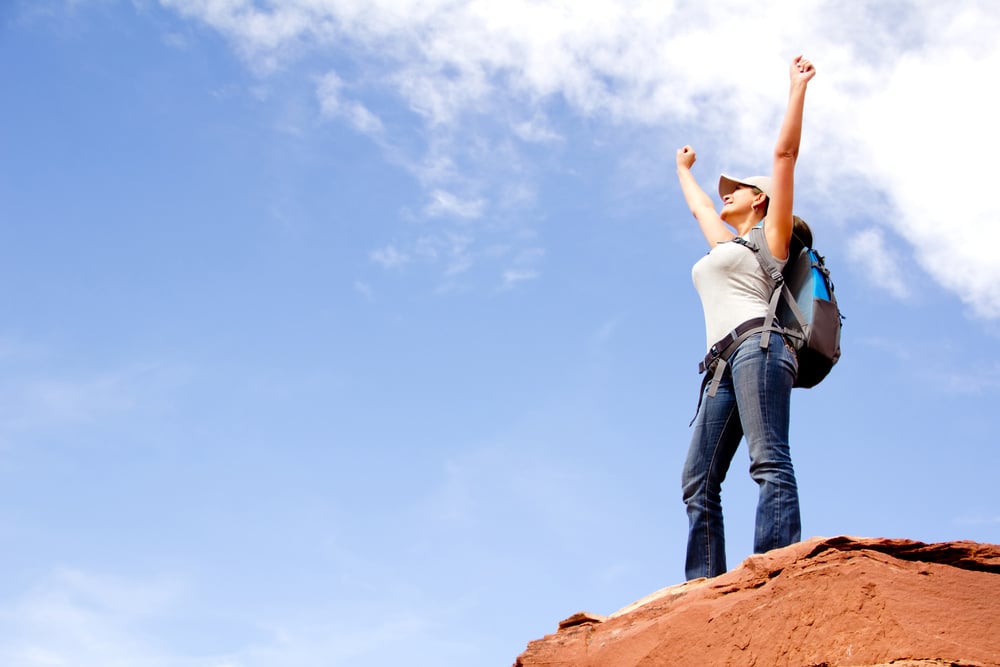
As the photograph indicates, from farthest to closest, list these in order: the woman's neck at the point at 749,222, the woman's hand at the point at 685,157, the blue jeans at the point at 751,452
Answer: the woman's hand at the point at 685,157 → the woman's neck at the point at 749,222 → the blue jeans at the point at 751,452

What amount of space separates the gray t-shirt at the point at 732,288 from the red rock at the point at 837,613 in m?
1.22

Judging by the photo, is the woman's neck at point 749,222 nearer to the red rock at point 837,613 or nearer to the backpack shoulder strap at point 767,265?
the backpack shoulder strap at point 767,265

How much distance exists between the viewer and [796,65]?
533 centimetres

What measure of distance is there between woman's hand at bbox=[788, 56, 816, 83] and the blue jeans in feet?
4.30

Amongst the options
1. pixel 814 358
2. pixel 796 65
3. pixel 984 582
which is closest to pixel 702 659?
pixel 984 582

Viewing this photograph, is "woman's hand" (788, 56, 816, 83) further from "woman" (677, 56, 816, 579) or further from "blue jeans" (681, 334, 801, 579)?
"blue jeans" (681, 334, 801, 579)

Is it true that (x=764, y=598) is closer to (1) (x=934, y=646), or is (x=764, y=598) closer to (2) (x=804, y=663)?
(2) (x=804, y=663)

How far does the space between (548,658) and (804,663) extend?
1.41 metres

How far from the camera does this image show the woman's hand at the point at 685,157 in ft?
21.4

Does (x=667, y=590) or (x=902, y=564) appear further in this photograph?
(x=667, y=590)

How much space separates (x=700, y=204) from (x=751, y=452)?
1800 millimetres

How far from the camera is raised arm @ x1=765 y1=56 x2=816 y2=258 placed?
5148 millimetres

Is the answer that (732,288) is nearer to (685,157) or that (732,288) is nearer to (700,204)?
(700,204)

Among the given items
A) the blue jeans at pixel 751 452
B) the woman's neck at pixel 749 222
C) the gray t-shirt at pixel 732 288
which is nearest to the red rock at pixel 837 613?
the blue jeans at pixel 751 452
